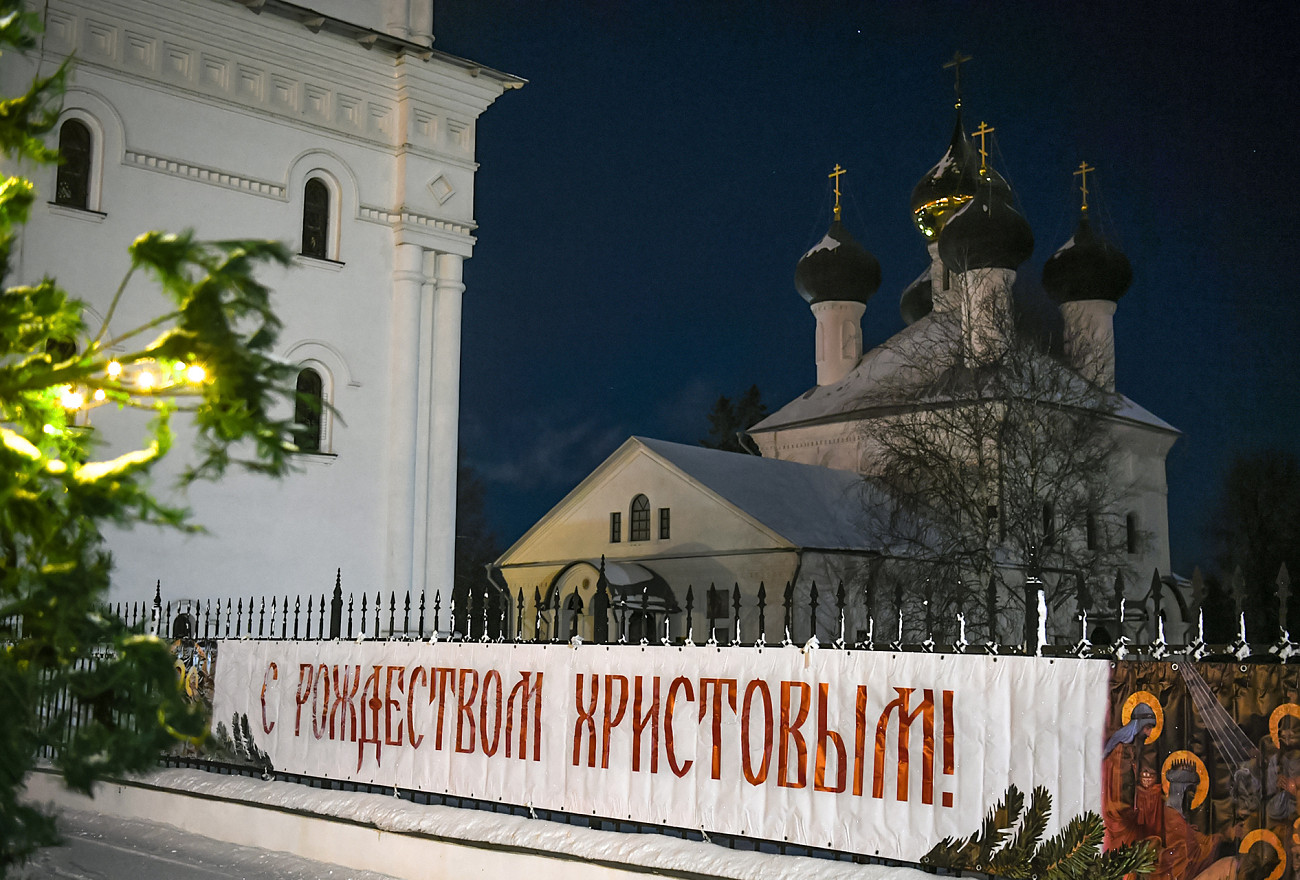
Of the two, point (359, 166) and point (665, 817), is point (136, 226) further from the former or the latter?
point (665, 817)

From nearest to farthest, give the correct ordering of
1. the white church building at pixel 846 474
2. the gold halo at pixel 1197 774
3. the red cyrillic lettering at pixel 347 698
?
the gold halo at pixel 1197 774, the red cyrillic lettering at pixel 347 698, the white church building at pixel 846 474

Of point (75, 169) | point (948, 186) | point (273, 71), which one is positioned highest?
point (948, 186)

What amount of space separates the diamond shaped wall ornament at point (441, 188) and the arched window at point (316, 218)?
173cm

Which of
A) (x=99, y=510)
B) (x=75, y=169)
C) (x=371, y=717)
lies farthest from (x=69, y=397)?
(x=75, y=169)

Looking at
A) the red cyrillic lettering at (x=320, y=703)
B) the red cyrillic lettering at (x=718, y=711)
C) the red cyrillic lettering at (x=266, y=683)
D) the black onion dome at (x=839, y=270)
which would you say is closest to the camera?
the red cyrillic lettering at (x=718, y=711)

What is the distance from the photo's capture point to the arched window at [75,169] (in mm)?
17250

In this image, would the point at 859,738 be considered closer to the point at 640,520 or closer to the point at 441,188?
the point at 441,188

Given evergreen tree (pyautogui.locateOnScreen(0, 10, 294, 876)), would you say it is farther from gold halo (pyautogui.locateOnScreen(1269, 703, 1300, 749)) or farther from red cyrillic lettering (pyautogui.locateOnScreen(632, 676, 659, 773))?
red cyrillic lettering (pyautogui.locateOnScreen(632, 676, 659, 773))

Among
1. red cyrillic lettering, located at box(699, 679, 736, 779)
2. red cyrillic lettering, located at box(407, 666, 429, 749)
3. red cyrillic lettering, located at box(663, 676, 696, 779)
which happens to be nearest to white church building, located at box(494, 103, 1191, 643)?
red cyrillic lettering, located at box(407, 666, 429, 749)

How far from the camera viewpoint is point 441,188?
67.2 ft

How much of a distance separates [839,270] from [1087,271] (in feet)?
27.5

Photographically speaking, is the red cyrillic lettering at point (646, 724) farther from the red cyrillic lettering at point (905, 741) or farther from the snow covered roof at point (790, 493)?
the snow covered roof at point (790, 493)

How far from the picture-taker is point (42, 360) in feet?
12.3

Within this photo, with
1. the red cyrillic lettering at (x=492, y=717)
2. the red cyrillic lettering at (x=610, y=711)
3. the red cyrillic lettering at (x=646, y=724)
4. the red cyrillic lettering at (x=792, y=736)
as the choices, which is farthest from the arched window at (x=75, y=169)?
the red cyrillic lettering at (x=792, y=736)
